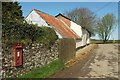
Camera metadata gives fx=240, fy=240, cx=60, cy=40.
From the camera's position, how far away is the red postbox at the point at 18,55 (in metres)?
10.6

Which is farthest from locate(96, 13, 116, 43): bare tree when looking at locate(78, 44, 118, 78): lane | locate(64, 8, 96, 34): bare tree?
locate(78, 44, 118, 78): lane

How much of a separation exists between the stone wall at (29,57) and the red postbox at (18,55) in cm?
21

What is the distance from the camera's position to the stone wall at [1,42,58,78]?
9.86 meters

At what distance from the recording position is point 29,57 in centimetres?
1231

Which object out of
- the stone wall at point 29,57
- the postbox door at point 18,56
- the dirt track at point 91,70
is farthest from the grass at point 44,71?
the postbox door at point 18,56

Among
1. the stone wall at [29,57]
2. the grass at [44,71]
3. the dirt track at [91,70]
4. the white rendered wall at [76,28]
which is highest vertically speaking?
the white rendered wall at [76,28]

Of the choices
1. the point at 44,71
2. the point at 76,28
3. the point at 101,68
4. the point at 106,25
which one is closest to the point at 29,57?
the point at 44,71

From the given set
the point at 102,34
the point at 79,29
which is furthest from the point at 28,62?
the point at 102,34

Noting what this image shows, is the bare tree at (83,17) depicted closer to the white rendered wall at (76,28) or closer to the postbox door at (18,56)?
the white rendered wall at (76,28)

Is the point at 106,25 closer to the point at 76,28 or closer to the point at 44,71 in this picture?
the point at 76,28

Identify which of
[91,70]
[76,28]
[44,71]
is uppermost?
[76,28]

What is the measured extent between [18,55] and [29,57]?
1478 millimetres

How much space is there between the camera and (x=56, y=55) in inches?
662

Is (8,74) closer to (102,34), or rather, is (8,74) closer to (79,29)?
(79,29)
